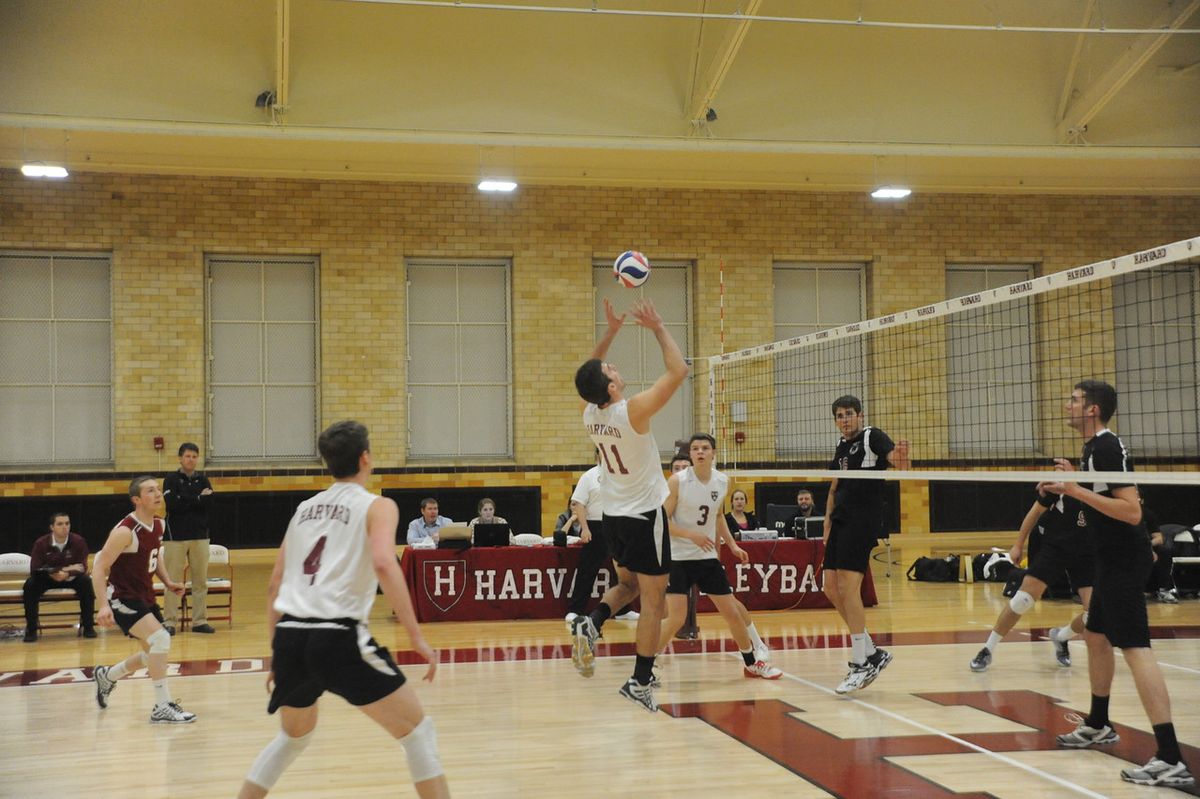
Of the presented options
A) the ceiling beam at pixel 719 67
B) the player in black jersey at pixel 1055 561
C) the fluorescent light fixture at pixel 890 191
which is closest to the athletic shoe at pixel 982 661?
the player in black jersey at pixel 1055 561

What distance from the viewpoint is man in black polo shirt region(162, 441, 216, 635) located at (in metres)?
11.3

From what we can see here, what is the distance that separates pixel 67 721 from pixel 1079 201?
60.4ft

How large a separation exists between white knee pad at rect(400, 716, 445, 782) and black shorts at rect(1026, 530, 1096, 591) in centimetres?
539

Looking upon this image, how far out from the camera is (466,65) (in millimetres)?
15508

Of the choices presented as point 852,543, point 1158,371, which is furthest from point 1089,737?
point 1158,371

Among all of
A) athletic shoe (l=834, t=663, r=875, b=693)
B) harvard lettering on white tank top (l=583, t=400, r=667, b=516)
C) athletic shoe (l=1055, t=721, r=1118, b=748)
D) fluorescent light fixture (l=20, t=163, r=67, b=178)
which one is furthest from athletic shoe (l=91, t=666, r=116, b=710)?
fluorescent light fixture (l=20, t=163, r=67, b=178)

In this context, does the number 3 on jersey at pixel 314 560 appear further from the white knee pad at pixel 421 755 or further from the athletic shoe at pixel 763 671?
the athletic shoe at pixel 763 671

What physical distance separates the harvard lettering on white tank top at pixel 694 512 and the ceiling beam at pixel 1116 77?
10.9m

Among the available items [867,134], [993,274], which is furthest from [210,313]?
[993,274]

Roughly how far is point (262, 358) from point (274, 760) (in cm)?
1449

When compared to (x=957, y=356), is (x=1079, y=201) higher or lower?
higher

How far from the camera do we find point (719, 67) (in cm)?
1480

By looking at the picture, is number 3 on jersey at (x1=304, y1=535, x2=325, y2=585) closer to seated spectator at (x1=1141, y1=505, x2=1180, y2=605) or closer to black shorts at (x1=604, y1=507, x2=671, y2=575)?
black shorts at (x1=604, y1=507, x2=671, y2=575)

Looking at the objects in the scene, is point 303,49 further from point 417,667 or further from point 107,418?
point 417,667
